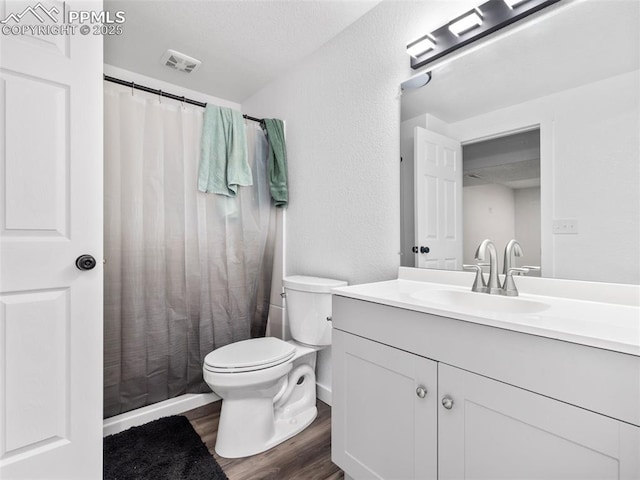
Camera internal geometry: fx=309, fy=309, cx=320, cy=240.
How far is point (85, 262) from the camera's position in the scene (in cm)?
115

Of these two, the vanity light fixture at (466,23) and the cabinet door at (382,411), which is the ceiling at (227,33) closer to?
the vanity light fixture at (466,23)

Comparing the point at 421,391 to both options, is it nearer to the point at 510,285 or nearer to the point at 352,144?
the point at 510,285

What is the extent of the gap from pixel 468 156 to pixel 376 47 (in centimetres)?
80

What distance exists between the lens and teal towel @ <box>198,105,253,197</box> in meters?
1.88

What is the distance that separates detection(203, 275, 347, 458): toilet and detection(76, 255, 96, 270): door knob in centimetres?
66

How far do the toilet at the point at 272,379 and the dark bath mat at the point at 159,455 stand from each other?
0.37ft

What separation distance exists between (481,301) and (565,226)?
1.25ft

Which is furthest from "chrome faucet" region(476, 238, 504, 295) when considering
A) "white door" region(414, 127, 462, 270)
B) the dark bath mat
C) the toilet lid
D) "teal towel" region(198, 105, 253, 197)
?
"teal towel" region(198, 105, 253, 197)

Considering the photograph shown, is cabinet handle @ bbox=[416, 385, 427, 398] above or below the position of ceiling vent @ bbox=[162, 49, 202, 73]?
below

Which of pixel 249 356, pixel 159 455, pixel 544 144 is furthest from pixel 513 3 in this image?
pixel 159 455

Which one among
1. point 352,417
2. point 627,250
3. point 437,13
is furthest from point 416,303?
point 437,13

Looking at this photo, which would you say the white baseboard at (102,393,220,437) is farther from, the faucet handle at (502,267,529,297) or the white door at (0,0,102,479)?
the faucet handle at (502,267,529,297)

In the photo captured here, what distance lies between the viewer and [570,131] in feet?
3.46

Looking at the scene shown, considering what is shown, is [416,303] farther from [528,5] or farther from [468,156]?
[528,5]
